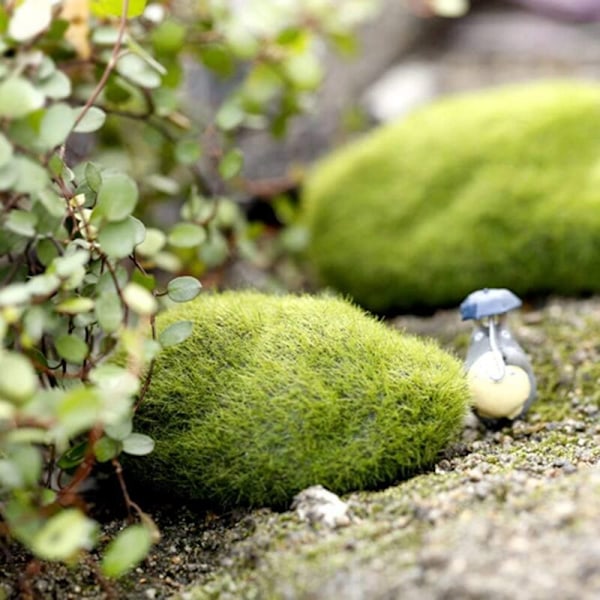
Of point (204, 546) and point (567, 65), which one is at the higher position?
point (567, 65)

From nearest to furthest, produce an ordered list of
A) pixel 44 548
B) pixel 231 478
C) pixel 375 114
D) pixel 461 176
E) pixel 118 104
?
pixel 44 548 < pixel 231 478 < pixel 118 104 < pixel 461 176 < pixel 375 114

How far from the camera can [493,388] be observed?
186cm

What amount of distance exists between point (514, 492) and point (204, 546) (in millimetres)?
560

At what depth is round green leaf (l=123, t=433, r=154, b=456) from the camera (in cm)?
150

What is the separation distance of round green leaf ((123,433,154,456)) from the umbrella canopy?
75 cm

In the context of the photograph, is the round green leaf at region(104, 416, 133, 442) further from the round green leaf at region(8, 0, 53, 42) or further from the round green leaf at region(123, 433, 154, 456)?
the round green leaf at region(8, 0, 53, 42)

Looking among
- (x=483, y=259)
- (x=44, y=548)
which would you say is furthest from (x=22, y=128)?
(x=483, y=259)

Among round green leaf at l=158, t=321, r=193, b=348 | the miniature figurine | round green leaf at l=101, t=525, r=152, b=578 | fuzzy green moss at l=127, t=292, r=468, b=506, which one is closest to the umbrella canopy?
the miniature figurine

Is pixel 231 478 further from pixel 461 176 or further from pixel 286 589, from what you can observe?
pixel 461 176

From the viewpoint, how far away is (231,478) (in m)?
1.60

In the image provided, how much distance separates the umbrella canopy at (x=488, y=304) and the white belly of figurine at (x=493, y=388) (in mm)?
86

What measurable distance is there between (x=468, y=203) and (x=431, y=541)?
1615 millimetres

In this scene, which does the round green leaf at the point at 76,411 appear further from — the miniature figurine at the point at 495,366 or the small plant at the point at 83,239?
the miniature figurine at the point at 495,366

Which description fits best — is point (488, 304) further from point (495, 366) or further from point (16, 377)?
point (16, 377)
